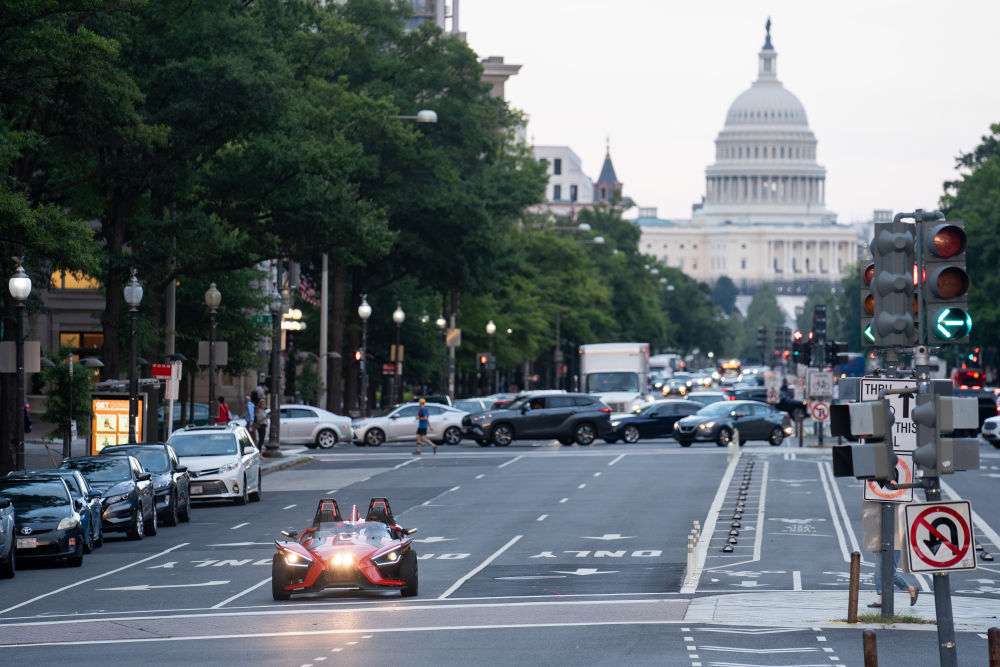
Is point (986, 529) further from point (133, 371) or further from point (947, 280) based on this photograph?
point (947, 280)

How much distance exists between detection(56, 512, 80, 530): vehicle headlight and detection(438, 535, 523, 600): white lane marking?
19.9 feet

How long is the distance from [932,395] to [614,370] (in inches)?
2587

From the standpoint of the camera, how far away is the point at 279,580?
22609 mm

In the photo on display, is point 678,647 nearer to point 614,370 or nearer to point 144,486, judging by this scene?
point 144,486

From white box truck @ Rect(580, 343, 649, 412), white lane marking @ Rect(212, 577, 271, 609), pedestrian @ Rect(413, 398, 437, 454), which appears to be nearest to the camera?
white lane marking @ Rect(212, 577, 271, 609)

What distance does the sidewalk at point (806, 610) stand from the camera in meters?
20.1

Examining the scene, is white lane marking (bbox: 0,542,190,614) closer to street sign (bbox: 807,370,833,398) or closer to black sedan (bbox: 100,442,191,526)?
black sedan (bbox: 100,442,191,526)

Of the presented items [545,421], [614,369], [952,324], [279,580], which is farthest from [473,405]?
[952,324]

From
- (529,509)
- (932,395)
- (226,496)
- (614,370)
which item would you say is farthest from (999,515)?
(614,370)

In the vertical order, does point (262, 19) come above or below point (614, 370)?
above

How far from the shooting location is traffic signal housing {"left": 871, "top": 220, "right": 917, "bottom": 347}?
50.3 ft

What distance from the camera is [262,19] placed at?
4594 centimetres

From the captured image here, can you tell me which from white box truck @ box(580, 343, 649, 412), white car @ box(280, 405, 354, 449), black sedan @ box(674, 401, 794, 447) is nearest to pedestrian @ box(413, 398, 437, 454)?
white car @ box(280, 405, 354, 449)

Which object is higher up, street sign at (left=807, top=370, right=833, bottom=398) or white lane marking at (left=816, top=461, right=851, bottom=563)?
street sign at (left=807, top=370, right=833, bottom=398)
